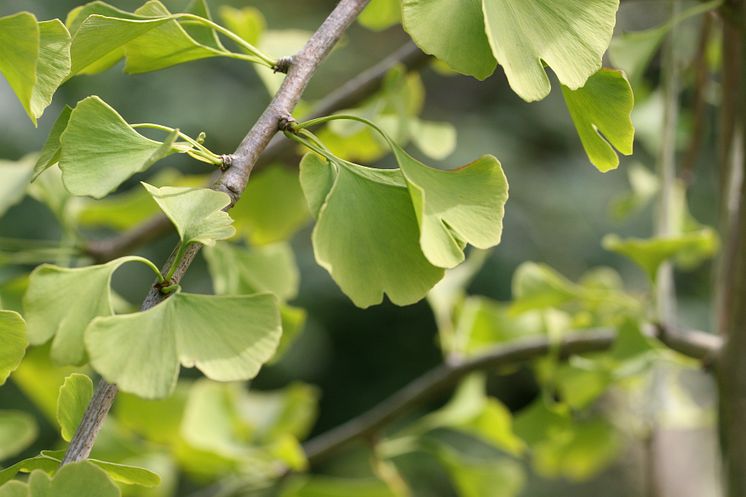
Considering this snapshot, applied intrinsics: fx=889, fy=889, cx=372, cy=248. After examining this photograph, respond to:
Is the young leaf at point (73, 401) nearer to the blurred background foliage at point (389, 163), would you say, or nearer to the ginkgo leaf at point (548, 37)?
the ginkgo leaf at point (548, 37)

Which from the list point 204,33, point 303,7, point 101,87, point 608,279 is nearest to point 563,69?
point 204,33

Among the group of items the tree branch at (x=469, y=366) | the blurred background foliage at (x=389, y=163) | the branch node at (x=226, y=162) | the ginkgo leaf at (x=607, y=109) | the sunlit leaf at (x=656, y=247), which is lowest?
the blurred background foliage at (x=389, y=163)

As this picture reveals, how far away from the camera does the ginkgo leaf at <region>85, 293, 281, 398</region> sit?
0.64 feet

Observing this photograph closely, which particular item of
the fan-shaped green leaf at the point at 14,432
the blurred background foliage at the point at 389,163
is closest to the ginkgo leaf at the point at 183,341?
the fan-shaped green leaf at the point at 14,432

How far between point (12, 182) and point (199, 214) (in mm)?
236

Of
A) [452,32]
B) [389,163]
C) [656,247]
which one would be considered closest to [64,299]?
[452,32]

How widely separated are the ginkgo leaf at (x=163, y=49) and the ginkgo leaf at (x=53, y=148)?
0.03m

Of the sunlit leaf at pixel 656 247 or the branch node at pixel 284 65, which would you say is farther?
the sunlit leaf at pixel 656 247

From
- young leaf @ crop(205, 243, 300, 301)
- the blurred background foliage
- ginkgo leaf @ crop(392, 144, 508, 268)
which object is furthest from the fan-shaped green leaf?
the blurred background foliage

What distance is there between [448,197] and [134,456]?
0.37 metres

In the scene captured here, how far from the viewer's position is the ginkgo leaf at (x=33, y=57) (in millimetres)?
206

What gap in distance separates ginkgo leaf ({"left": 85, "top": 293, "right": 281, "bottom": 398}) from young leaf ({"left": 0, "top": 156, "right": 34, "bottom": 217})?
0.68ft

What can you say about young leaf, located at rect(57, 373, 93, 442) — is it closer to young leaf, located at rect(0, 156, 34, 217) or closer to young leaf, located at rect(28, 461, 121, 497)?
young leaf, located at rect(28, 461, 121, 497)

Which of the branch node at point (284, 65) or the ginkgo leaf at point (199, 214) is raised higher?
the branch node at point (284, 65)
